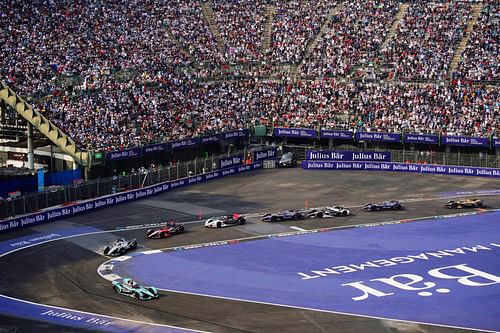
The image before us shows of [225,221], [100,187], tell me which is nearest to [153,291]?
[225,221]

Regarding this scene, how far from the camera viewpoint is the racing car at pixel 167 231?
57.2m

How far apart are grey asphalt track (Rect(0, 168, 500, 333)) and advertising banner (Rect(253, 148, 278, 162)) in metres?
2.83

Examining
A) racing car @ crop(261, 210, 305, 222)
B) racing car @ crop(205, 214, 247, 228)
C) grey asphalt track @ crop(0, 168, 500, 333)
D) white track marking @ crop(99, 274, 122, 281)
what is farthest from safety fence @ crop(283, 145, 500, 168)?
white track marking @ crop(99, 274, 122, 281)

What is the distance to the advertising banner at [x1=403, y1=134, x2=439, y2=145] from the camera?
8625cm

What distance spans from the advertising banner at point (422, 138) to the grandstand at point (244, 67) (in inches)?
42.9

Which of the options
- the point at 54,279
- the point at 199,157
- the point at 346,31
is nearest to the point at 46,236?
the point at 54,279

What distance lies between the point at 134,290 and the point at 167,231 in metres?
15.0

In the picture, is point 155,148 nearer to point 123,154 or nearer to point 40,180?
point 123,154

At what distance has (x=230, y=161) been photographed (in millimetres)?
84688

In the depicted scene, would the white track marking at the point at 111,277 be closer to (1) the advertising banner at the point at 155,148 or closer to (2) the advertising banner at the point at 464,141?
(1) the advertising banner at the point at 155,148

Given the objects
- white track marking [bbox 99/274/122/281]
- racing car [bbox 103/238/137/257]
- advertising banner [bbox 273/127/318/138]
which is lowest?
white track marking [bbox 99/274/122/281]

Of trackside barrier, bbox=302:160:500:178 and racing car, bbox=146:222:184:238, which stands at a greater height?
trackside barrier, bbox=302:160:500:178

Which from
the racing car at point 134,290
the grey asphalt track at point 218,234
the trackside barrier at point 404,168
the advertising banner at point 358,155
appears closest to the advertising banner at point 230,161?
the grey asphalt track at point 218,234

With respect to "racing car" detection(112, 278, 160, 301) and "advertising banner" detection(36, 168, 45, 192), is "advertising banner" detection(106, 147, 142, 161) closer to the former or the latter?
"advertising banner" detection(36, 168, 45, 192)
